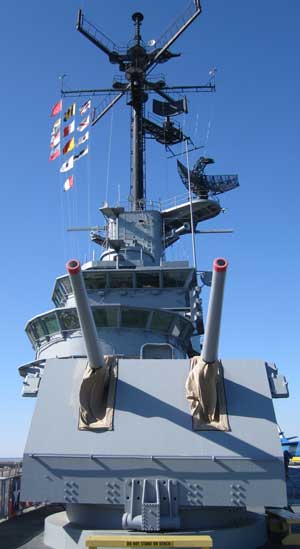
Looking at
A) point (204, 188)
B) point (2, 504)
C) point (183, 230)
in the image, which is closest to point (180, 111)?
point (204, 188)

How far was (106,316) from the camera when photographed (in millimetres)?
10203

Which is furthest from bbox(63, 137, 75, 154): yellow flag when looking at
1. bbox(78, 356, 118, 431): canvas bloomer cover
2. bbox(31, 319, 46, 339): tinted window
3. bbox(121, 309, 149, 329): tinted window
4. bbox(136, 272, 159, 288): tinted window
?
bbox(78, 356, 118, 431): canvas bloomer cover

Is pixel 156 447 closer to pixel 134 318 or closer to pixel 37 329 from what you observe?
pixel 134 318

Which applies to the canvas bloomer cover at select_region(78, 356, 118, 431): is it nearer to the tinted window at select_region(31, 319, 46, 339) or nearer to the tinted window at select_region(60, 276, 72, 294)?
the tinted window at select_region(31, 319, 46, 339)

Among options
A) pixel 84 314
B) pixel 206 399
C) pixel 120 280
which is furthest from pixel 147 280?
pixel 84 314

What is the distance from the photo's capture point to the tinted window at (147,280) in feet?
37.9

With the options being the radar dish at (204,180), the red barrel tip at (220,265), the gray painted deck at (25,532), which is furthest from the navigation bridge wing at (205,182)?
the red barrel tip at (220,265)

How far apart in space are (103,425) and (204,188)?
37.5 ft

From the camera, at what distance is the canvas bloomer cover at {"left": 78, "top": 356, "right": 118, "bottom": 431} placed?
5.28 m

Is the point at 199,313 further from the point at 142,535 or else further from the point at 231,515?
the point at 142,535

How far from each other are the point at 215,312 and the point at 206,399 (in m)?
1.15

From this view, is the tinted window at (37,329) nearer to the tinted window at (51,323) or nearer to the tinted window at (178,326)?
the tinted window at (51,323)

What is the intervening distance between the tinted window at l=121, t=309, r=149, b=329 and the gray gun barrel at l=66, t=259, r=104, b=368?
4845 mm

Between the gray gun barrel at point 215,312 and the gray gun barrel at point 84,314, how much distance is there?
1087mm
